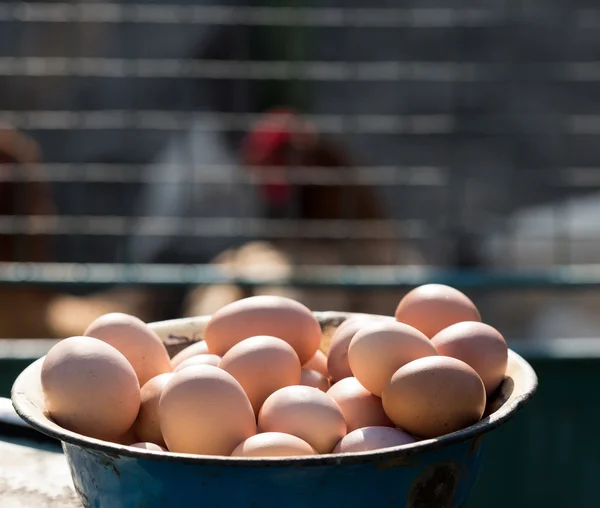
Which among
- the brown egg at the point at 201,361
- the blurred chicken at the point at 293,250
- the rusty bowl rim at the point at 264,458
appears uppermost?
the rusty bowl rim at the point at 264,458

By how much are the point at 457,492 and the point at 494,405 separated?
11cm

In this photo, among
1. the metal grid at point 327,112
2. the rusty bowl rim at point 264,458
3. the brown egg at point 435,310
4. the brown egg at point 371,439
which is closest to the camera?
the rusty bowl rim at point 264,458

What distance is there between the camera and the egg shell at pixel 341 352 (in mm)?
966

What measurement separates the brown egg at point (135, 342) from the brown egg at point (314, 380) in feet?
0.51

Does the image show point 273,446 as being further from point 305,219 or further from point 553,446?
point 305,219

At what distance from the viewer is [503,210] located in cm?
470

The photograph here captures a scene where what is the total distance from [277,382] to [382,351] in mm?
112

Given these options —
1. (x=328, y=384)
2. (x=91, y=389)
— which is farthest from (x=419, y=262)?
(x=91, y=389)

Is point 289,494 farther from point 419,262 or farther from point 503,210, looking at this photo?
point 503,210

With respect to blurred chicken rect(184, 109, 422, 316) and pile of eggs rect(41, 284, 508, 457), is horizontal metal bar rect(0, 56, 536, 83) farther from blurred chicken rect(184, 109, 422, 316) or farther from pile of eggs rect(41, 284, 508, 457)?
pile of eggs rect(41, 284, 508, 457)

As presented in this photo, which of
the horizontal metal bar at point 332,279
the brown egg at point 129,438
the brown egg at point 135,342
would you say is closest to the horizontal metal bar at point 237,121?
the horizontal metal bar at point 332,279

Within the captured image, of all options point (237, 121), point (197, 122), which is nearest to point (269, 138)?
point (197, 122)

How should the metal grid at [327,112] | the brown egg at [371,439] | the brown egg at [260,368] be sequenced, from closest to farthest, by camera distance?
the brown egg at [371,439] < the brown egg at [260,368] < the metal grid at [327,112]

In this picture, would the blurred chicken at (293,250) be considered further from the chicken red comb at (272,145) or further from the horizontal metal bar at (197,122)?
the horizontal metal bar at (197,122)
